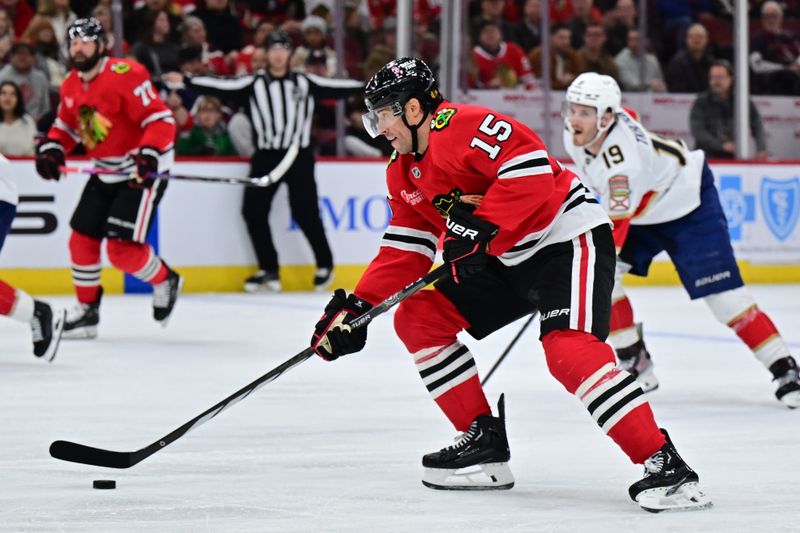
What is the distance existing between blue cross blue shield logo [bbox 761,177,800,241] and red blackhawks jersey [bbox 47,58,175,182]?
182 inches

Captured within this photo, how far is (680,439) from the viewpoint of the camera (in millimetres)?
3848

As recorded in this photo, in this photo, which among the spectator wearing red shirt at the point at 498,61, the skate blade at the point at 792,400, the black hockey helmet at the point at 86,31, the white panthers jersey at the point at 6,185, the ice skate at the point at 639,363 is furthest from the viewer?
the spectator wearing red shirt at the point at 498,61

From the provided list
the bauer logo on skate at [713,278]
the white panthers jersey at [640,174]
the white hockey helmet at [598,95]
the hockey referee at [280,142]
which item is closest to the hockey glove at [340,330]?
the white panthers jersey at [640,174]

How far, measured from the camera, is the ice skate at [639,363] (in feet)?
15.8

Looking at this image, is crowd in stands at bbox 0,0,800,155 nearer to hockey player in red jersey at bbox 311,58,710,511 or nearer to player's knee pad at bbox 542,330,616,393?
hockey player in red jersey at bbox 311,58,710,511

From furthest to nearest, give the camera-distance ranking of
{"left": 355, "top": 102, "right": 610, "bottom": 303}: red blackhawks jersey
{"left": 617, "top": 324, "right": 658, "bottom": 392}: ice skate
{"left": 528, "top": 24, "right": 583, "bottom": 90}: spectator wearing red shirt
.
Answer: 1. {"left": 528, "top": 24, "right": 583, "bottom": 90}: spectator wearing red shirt
2. {"left": 617, "top": 324, "right": 658, "bottom": 392}: ice skate
3. {"left": 355, "top": 102, "right": 610, "bottom": 303}: red blackhawks jersey

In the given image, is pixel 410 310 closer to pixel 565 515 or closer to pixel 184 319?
pixel 565 515

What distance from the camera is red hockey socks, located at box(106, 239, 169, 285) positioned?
6.34 metres

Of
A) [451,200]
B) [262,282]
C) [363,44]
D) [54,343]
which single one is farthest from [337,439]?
[363,44]

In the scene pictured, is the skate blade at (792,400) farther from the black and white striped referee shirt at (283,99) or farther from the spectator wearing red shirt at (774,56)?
the spectator wearing red shirt at (774,56)

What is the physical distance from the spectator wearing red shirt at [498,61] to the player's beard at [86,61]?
10.7 feet

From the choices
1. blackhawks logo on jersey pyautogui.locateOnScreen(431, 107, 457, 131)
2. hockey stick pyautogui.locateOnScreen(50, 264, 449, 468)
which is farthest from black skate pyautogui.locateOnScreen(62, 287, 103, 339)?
blackhawks logo on jersey pyautogui.locateOnScreen(431, 107, 457, 131)

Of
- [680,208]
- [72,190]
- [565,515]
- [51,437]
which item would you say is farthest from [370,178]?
[565,515]

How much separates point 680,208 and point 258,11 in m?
5.61
